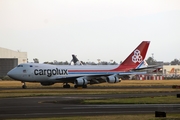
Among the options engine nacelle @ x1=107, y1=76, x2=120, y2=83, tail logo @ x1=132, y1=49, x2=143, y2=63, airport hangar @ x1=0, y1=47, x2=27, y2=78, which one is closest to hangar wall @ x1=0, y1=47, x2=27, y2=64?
airport hangar @ x1=0, y1=47, x2=27, y2=78

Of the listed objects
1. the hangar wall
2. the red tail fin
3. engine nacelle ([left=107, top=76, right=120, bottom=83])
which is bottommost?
engine nacelle ([left=107, top=76, right=120, bottom=83])

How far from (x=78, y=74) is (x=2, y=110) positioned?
4112 cm

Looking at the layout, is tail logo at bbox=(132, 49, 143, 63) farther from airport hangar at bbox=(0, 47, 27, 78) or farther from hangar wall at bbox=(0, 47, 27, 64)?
airport hangar at bbox=(0, 47, 27, 78)

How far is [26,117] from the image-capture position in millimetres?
26844

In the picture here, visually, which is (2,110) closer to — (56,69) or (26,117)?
(26,117)

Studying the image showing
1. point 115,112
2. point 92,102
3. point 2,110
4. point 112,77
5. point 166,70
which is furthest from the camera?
point 166,70

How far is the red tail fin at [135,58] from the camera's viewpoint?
257ft

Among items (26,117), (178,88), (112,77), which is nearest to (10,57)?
(112,77)

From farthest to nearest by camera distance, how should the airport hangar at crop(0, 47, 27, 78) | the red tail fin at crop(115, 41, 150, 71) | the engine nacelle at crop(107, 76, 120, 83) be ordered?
the airport hangar at crop(0, 47, 27, 78) < the red tail fin at crop(115, 41, 150, 71) < the engine nacelle at crop(107, 76, 120, 83)

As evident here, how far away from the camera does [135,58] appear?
79500 millimetres

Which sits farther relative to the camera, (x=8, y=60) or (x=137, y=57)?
(x=8, y=60)

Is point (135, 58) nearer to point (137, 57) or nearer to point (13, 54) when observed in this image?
point (137, 57)

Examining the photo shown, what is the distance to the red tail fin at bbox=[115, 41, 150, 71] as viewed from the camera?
78.2m

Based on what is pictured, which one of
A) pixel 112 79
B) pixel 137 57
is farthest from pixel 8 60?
pixel 112 79
